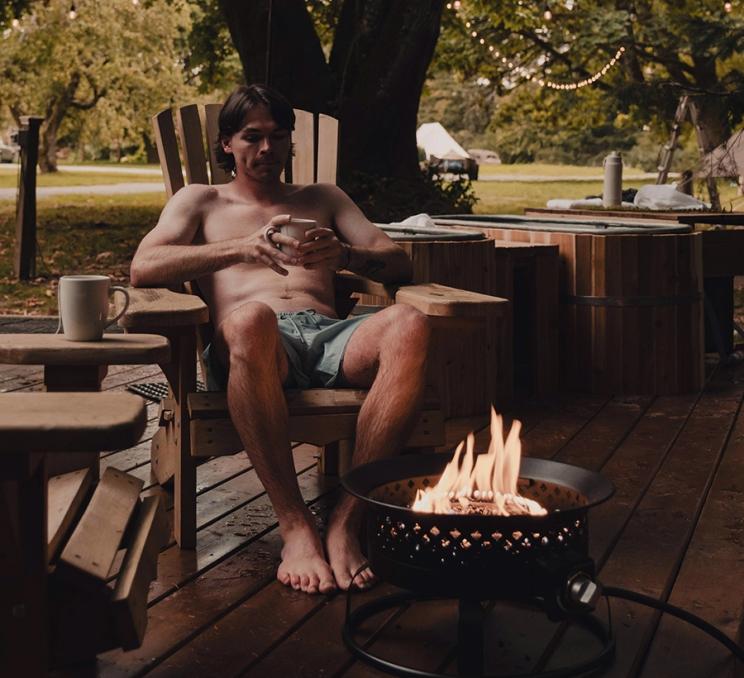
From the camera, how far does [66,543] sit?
1898 millimetres

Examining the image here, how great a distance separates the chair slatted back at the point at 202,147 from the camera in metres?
3.76

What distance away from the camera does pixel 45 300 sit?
776cm

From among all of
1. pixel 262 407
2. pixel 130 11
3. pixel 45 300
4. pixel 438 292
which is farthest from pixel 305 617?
pixel 130 11

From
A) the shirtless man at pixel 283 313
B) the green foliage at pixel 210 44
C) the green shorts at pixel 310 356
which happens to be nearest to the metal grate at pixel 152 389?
the shirtless man at pixel 283 313

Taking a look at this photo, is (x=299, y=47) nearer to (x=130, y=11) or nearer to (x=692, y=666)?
(x=692, y=666)

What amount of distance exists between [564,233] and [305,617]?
267cm

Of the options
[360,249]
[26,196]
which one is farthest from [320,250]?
[26,196]

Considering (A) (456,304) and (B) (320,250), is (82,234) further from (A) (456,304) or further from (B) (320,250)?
(A) (456,304)

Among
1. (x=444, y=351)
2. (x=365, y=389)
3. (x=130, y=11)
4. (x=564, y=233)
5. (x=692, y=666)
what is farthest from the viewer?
(x=130, y=11)

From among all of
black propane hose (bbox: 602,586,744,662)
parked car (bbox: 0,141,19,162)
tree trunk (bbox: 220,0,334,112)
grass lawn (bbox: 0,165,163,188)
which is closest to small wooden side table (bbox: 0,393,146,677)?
black propane hose (bbox: 602,586,744,662)

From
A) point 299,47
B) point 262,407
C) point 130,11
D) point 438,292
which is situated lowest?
point 262,407

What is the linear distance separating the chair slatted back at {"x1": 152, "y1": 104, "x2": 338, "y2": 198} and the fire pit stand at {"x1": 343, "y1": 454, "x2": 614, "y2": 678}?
1.83 m

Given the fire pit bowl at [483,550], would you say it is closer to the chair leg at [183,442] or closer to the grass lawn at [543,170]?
the chair leg at [183,442]

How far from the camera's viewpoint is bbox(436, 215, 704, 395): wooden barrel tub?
461 cm
